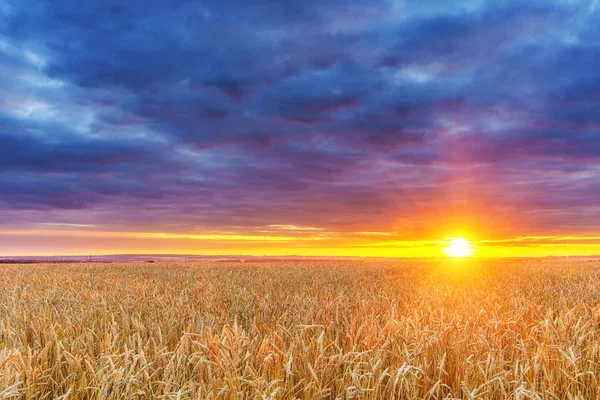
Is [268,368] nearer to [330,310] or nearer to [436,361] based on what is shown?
[436,361]

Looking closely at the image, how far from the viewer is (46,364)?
160 inches

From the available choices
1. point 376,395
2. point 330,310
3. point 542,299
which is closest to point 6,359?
point 376,395

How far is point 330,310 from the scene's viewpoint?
694 centimetres

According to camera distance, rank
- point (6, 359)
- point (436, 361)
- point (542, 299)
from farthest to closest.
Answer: point (542, 299) → point (436, 361) → point (6, 359)

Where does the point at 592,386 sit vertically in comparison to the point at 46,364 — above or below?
below

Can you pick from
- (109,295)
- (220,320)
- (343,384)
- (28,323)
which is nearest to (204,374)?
(343,384)

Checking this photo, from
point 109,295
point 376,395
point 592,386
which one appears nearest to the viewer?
point 376,395

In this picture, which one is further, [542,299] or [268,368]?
[542,299]

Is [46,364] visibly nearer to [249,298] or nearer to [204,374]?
[204,374]

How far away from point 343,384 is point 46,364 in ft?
9.50

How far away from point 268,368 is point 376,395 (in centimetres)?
106

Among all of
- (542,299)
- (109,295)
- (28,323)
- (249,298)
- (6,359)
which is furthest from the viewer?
(542,299)

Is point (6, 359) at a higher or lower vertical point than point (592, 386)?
higher

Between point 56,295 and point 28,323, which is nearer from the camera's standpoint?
point 28,323
